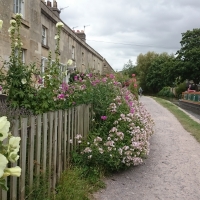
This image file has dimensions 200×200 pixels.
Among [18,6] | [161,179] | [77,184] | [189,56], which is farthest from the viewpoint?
[189,56]

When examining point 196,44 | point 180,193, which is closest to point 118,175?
point 180,193

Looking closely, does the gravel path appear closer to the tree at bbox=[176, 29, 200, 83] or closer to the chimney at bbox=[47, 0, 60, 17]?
the chimney at bbox=[47, 0, 60, 17]

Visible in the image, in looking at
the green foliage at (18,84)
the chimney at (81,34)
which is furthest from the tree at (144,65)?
the green foliage at (18,84)

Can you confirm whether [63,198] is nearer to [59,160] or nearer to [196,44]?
[59,160]

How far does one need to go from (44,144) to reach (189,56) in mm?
42596

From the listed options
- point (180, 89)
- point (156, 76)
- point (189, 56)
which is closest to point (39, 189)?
point (189, 56)

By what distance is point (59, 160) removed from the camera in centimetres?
385

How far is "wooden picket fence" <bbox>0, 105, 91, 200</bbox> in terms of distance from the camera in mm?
2756

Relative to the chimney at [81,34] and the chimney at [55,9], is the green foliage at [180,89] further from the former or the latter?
the chimney at [55,9]

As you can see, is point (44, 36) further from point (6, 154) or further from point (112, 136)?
point (6, 154)

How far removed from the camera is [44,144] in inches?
130

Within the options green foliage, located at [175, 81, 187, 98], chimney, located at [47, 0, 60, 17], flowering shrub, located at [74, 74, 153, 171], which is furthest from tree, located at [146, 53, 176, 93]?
flowering shrub, located at [74, 74, 153, 171]

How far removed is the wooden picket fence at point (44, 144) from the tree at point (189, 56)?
40.1 meters

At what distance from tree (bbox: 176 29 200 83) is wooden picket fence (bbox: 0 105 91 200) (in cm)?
4005
